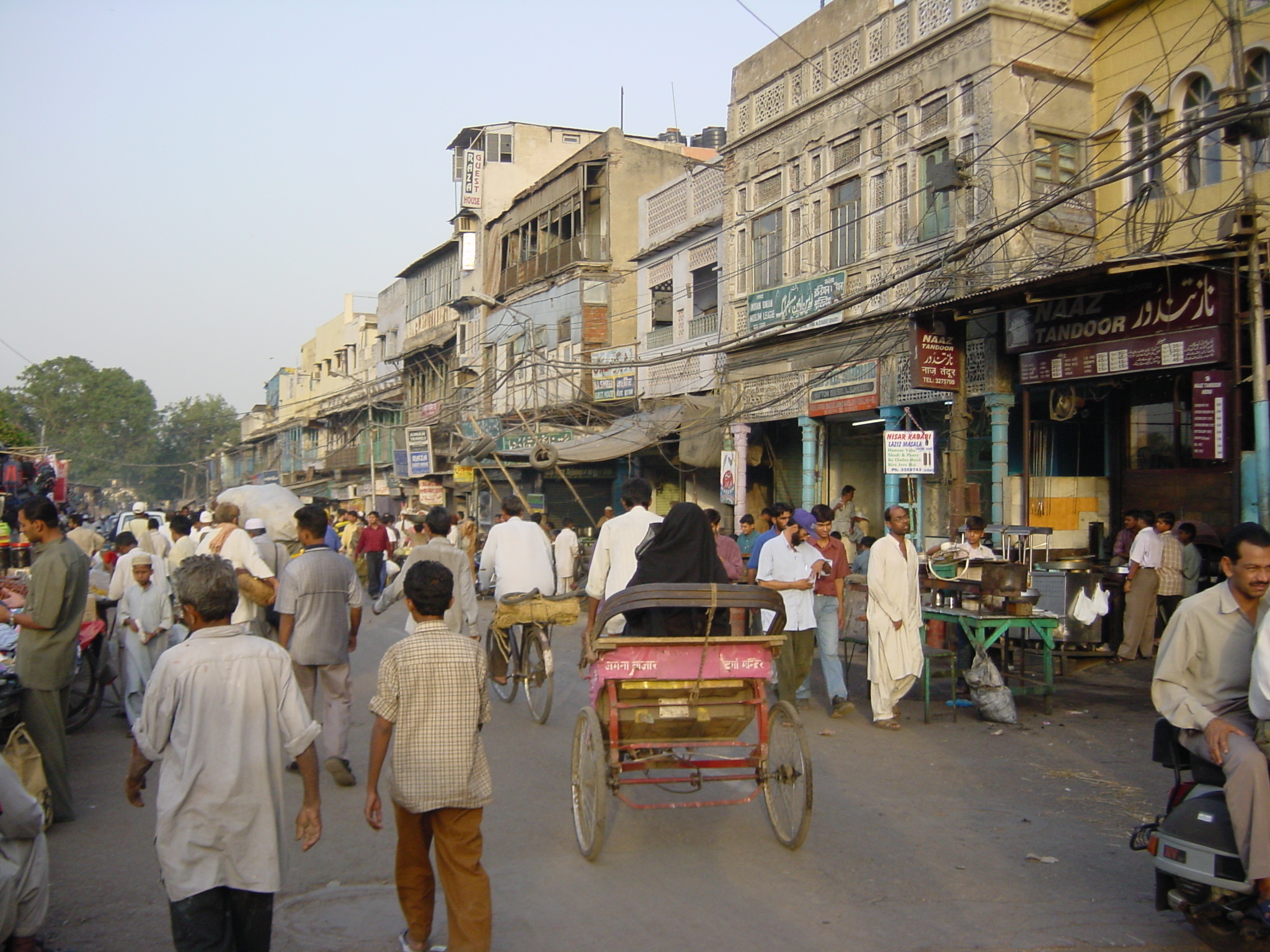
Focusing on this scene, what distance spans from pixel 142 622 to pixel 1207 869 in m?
7.77

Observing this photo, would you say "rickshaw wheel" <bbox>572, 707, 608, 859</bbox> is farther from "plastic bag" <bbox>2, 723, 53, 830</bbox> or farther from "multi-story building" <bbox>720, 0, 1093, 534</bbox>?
"multi-story building" <bbox>720, 0, 1093, 534</bbox>

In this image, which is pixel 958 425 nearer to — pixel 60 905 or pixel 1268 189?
pixel 1268 189

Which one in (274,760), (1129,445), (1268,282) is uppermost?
(1268,282)

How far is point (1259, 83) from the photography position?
506 inches

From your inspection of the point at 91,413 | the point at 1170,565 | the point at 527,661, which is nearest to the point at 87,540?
the point at 527,661

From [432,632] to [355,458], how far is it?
47738 mm

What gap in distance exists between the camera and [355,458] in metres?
50.3

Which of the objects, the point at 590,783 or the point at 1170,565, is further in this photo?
the point at 1170,565

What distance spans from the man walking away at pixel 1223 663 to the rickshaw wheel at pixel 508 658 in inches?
255

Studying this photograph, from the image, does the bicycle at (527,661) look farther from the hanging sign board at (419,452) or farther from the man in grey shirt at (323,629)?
the hanging sign board at (419,452)

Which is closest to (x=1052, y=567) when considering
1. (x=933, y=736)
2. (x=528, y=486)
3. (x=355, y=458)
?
(x=933, y=736)

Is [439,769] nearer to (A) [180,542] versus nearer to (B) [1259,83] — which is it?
(A) [180,542]

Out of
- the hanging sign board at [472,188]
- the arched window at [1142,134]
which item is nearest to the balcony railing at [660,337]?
the arched window at [1142,134]

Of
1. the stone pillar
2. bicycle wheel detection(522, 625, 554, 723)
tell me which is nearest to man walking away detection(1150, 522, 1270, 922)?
bicycle wheel detection(522, 625, 554, 723)
